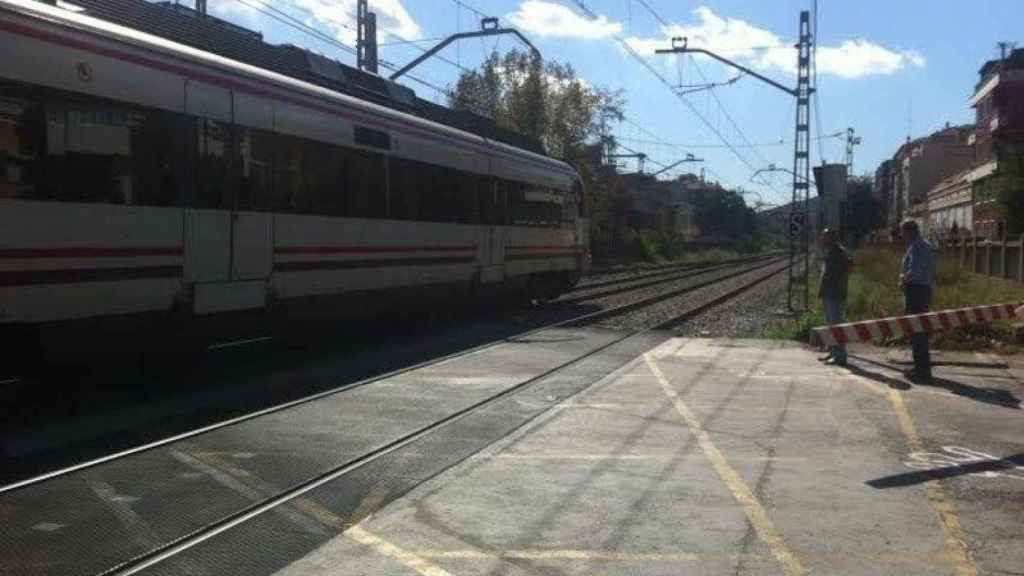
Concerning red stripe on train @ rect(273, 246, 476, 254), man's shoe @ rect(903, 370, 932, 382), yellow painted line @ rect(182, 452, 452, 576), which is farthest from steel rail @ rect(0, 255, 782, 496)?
man's shoe @ rect(903, 370, 932, 382)

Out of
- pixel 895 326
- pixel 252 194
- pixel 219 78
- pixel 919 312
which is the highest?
pixel 219 78

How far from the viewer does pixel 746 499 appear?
696 cm

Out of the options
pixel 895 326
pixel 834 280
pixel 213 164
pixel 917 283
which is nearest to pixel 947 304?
pixel 834 280

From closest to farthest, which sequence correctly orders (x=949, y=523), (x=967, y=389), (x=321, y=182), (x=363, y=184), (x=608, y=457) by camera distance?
(x=949, y=523)
(x=608, y=457)
(x=967, y=389)
(x=321, y=182)
(x=363, y=184)

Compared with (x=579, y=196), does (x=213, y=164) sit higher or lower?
lower

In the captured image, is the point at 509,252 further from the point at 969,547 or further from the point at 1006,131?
the point at 1006,131

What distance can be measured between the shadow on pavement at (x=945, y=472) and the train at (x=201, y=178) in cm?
712

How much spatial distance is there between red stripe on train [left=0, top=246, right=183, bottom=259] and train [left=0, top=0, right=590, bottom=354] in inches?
0.5

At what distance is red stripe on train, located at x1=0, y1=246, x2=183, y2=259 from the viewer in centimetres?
891

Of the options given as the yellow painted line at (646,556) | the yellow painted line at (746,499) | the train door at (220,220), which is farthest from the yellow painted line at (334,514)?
the train door at (220,220)

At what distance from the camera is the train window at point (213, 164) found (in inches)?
444

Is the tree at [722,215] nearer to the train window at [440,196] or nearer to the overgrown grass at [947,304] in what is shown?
the overgrown grass at [947,304]

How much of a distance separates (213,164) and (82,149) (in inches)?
78.8

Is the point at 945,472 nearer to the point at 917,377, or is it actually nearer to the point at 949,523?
the point at 949,523
